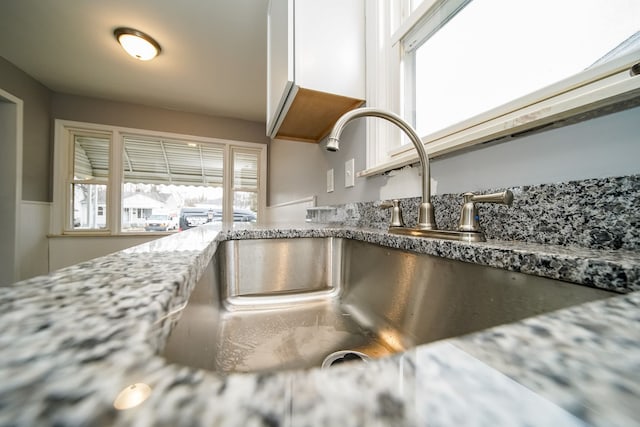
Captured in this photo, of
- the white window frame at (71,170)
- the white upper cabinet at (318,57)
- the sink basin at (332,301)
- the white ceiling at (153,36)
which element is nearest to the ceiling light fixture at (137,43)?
the white ceiling at (153,36)

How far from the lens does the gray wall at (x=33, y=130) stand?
82.3 inches

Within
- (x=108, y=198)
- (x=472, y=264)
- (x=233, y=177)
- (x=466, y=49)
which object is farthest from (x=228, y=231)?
(x=108, y=198)

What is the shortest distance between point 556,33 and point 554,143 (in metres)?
0.27

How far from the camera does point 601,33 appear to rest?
0.42 meters

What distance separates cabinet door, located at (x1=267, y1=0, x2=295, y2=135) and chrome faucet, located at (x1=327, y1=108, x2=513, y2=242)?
0.48 meters

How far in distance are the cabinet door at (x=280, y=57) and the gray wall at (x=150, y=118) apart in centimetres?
218

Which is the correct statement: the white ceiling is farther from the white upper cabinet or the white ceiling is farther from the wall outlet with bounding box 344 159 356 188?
the wall outlet with bounding box 344 159 356 188

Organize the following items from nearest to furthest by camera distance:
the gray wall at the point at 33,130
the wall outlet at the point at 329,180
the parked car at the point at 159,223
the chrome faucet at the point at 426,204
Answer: the chrome faucet at the point at 426,204 < the wall outlet at the point at 329,180 < the gray wall at the point at 33,130 < the parked car at the point at 159,223

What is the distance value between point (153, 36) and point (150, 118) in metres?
1.36

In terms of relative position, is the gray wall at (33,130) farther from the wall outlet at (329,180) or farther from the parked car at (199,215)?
the wall outlet at (329,180)

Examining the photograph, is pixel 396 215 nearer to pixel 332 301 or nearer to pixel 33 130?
pixel 332 301

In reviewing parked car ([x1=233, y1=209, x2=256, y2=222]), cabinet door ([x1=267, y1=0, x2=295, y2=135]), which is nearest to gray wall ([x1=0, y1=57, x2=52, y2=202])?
parked car ([x1=233, y1=209, x2=256, y2=222])

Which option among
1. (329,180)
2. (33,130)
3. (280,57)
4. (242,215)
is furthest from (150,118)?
(329,180)

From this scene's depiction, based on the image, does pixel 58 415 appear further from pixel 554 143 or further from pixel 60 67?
pixel 60 67
